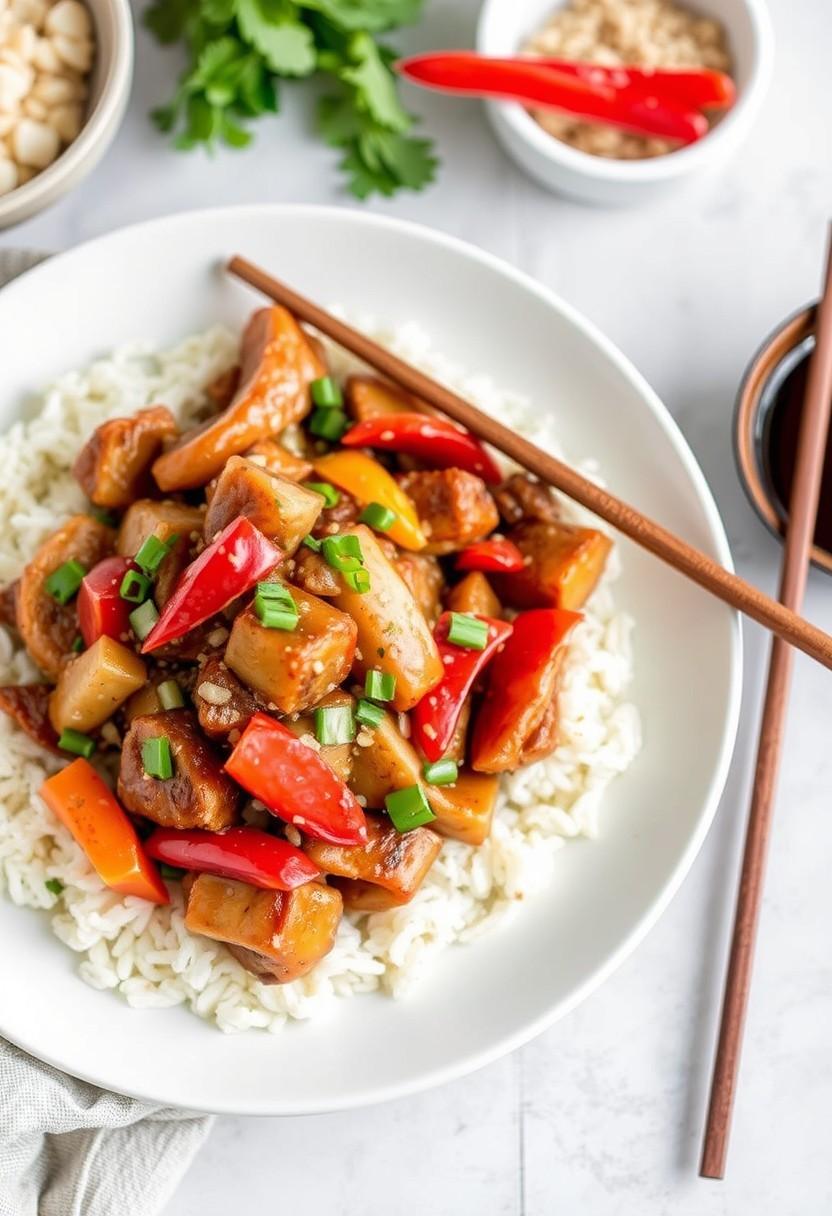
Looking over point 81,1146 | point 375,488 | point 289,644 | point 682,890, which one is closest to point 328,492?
point 375,488

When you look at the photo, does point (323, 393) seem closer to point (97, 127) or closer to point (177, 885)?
point (97, 127)

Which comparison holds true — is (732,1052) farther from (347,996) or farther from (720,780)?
(347,996)

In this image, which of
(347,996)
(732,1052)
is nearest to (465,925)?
(347,996)

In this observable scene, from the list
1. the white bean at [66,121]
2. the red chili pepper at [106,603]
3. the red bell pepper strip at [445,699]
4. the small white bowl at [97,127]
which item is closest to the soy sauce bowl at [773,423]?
the red bell pepper strip at [445,699]

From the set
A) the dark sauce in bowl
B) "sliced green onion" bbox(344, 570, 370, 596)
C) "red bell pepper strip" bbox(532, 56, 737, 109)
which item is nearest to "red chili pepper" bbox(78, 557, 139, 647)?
"sliced green onion" bbox(344, 570, 370, 596)

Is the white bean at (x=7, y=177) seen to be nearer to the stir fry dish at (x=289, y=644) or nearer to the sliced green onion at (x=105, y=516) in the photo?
the stir fry dish at (x=289, y=644)
